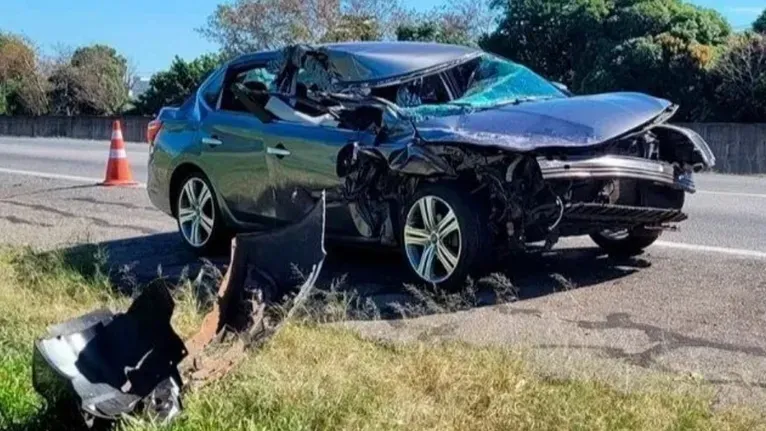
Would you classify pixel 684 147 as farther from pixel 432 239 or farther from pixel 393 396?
pixel 393 396

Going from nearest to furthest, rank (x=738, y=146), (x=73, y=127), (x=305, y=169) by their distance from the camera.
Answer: (x=305, y=169) → (x=738, y=146) → (x=73, y=127)

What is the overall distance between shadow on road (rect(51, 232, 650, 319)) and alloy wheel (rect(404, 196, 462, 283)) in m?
0.14

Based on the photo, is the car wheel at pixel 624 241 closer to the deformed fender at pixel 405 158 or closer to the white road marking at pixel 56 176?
the deformed fender at pixel 405 158

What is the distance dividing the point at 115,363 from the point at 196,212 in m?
4.02

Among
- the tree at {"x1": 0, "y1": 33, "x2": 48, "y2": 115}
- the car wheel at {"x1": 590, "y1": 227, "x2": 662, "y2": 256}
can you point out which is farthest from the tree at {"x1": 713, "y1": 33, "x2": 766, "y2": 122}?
the tree at {"x1": 0, "y1": 33, "x2": 48, "y2": 115}

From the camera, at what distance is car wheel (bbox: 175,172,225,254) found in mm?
8383

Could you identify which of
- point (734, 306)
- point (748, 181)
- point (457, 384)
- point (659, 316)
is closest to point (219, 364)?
point (457, 384)

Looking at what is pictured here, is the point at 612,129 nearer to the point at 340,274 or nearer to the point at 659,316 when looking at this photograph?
the point at 659,316

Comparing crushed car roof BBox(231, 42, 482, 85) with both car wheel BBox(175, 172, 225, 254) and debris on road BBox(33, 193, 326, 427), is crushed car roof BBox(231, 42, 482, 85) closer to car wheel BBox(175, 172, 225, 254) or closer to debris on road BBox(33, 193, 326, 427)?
car wheel BBox(175, 172, 225, 254)

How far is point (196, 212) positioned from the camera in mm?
8562

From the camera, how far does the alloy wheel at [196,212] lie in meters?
8.43

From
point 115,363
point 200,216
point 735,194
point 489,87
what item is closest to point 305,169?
point 489,87

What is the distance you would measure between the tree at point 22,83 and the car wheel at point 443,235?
41277mm

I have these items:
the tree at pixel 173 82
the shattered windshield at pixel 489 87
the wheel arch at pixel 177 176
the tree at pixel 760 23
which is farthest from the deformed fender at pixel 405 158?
the tree at pixel 173 82
